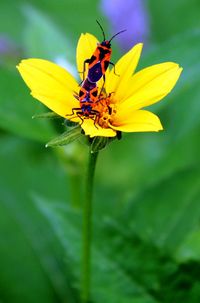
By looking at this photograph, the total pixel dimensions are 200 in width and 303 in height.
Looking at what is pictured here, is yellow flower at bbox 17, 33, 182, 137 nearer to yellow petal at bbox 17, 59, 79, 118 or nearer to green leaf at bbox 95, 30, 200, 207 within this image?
yellow petal at bbox 17, 59, 79, 118

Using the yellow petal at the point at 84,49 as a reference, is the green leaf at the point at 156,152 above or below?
above

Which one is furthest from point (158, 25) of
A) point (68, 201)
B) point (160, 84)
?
point (160, 84)

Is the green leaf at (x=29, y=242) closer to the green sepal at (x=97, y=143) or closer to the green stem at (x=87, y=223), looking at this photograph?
the green stem at (x=87, y=223)

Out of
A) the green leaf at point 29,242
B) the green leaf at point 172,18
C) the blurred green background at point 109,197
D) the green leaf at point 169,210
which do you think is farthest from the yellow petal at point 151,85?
the green leaf at point 172,18

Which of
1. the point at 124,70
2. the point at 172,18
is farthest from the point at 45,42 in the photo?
the point at 172,18

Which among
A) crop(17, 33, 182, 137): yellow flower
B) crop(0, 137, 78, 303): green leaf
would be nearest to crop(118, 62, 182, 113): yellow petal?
crop(17, 33, 182, 137): yellow flower
